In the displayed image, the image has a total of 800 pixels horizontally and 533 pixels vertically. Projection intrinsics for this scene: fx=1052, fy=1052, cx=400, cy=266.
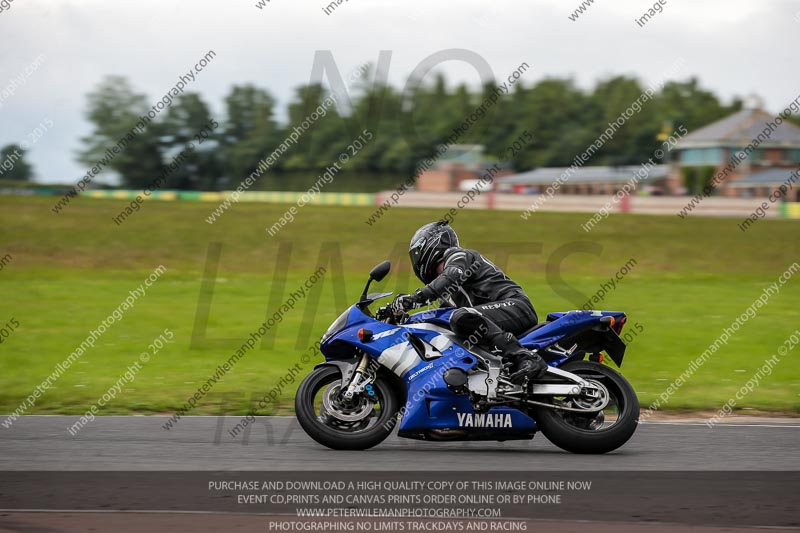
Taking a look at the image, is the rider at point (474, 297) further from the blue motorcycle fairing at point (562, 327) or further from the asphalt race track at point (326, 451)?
the asphalt race track at point (326, 451)

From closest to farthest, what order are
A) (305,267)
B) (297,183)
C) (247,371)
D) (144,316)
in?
(247,371)
(144,316)
(305,267)
(297,183)

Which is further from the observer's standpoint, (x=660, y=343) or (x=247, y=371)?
(x=660, y=343)

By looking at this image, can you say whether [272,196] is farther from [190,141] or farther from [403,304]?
[403,304]

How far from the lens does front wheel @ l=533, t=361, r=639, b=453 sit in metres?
8.11

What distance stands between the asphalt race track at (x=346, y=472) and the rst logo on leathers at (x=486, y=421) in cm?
23

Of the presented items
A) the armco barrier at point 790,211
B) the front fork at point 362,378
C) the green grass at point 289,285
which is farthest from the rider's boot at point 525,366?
the armco barrier at point 790,211

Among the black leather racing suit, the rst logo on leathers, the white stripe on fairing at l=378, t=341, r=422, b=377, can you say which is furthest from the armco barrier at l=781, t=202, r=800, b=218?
the white stripe on fairing at l=378, t=341, r=422, b=377

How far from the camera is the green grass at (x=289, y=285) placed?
13690 millimetres

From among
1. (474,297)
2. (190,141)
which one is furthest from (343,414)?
(190,141)

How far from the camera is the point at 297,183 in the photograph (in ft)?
251

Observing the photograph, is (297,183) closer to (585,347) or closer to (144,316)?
(144,316)

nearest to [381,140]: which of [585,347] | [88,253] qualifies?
[88,253]

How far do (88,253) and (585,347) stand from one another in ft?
88.2

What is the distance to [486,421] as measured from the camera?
820 cm
